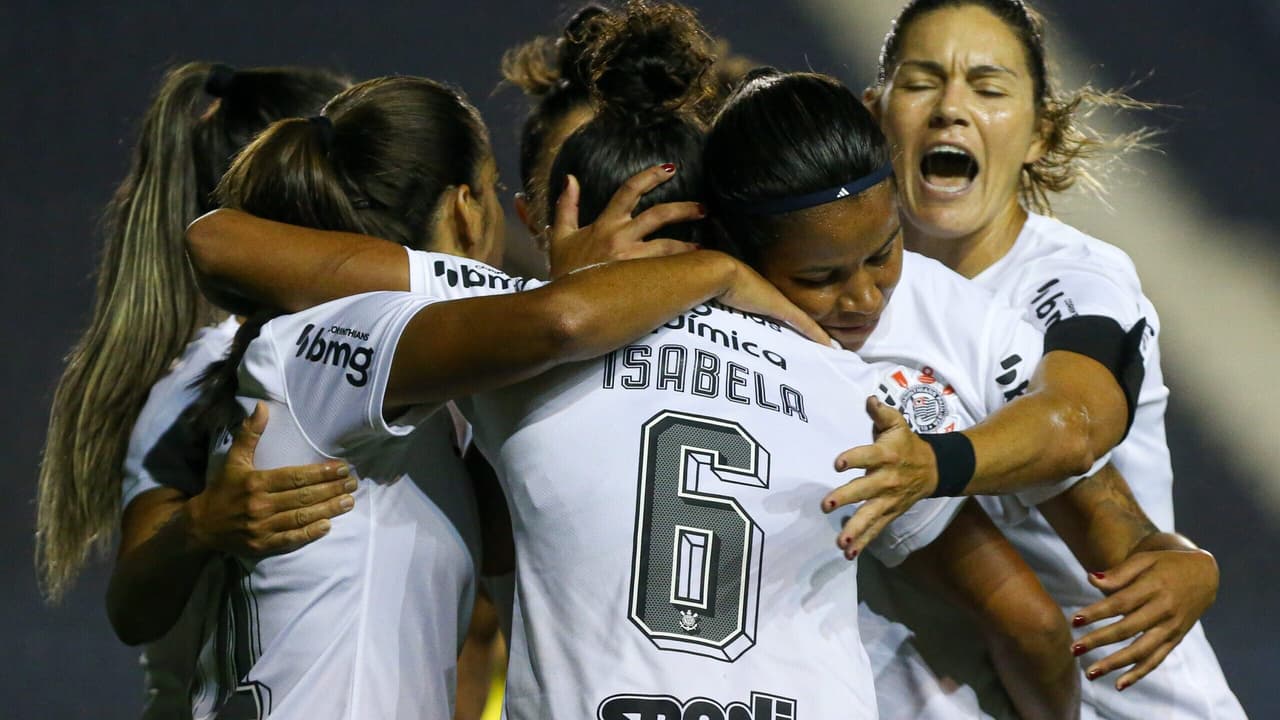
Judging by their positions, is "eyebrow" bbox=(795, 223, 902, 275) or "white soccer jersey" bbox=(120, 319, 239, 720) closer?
"eyebrow" bbox=(795, 223, 902, 275)

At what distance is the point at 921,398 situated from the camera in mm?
1524

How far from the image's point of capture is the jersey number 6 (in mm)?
1244

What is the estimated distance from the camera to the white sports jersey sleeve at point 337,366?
1.28 meters

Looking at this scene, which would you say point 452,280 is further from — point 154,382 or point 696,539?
point 154,382

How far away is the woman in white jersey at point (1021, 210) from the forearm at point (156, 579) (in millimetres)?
1052

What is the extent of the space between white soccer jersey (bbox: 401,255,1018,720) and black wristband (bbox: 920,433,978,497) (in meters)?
0.08

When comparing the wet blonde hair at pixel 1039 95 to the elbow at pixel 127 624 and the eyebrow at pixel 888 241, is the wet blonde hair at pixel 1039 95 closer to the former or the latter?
the eyebrow at pixel 888 241

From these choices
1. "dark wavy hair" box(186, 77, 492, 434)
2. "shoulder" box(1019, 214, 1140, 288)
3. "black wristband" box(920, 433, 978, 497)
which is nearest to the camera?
"black wristband" box(920, 433, 978, 497)

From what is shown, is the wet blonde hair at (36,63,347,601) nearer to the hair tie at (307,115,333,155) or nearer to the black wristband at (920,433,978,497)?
the hair tie at (307,115,333,155)

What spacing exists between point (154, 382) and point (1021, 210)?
1.33m

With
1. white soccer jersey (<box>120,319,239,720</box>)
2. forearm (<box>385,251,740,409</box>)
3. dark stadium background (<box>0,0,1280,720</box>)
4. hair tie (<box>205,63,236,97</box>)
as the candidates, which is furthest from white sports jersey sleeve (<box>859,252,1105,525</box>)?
dark stadium background (<box>0,0,1280,720</box>)

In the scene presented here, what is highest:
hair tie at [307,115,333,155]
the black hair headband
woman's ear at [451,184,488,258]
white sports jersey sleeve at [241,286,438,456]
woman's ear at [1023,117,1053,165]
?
woman's ear at [1023,117,1053,165]

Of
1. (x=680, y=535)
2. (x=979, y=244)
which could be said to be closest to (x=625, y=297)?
(x=680, y=535)

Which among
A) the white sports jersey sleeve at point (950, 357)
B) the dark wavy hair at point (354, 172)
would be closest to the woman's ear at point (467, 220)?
the dark wavy hair at point (354, 172)
